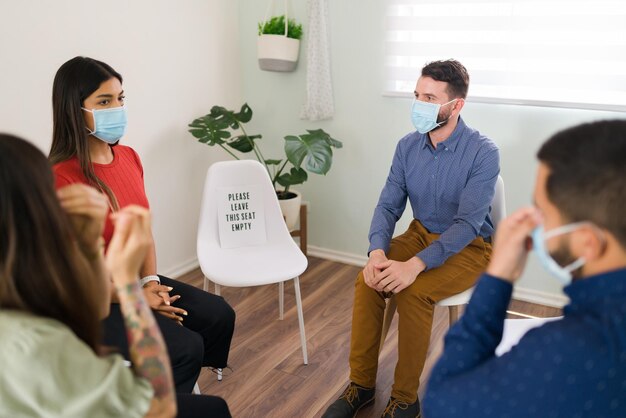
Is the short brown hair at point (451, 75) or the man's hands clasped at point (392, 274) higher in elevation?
the short brown hair at point (451, 75)

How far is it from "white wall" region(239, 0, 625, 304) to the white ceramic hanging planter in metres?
0.11

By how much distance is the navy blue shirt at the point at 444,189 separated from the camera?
76.2 inches

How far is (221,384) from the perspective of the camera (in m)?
2.16

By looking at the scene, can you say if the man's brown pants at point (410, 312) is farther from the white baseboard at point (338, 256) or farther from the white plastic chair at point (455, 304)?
the white baseboard at point (338, 256)

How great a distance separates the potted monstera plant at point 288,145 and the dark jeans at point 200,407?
5.07ft

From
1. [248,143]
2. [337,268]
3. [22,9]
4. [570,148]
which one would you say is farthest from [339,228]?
[570,148]

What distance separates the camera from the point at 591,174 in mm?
832

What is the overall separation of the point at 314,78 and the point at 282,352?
1.47 metres

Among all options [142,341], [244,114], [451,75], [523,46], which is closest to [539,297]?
[523,46]

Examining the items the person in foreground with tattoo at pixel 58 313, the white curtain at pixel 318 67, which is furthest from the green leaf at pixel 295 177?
the person in foreground with tattoo at pixel 58 313

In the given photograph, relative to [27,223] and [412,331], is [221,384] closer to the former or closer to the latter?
[412,331]

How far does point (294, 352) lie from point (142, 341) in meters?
1.49

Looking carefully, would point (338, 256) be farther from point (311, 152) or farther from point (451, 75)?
point (451, 75)

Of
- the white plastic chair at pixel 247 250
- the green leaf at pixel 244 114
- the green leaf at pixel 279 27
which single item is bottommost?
the white plastic chair at pixel 247 250
